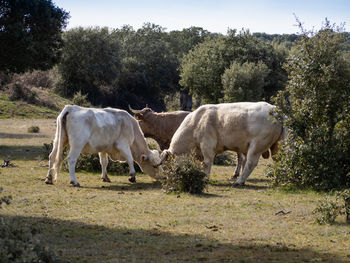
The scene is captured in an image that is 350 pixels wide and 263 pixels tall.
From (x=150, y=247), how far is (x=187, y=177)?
4905 mm

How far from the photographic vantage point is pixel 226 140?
47.3 feet

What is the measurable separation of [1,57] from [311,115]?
17.3 m

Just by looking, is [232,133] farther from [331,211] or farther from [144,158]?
[331,211]

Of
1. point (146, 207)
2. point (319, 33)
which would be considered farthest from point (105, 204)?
point (319, 33)

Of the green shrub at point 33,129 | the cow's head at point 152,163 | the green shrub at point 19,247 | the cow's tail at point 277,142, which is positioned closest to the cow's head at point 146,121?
the cow's head at point 152,163

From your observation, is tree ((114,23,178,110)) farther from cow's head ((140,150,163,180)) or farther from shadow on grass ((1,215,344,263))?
shadow on grass ((1,215,344,263))

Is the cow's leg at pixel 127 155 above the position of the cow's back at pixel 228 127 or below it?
below

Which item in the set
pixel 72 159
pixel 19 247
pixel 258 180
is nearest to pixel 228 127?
pixel 258 180

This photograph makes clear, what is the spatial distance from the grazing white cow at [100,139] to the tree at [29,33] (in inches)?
463

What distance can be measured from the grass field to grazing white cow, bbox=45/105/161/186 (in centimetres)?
69

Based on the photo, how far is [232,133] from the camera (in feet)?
46.8

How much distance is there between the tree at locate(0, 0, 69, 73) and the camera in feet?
81.8

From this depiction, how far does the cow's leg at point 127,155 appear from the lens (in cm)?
1462

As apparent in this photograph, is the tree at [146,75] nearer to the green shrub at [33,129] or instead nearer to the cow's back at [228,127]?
the green shrub at [33,129]
